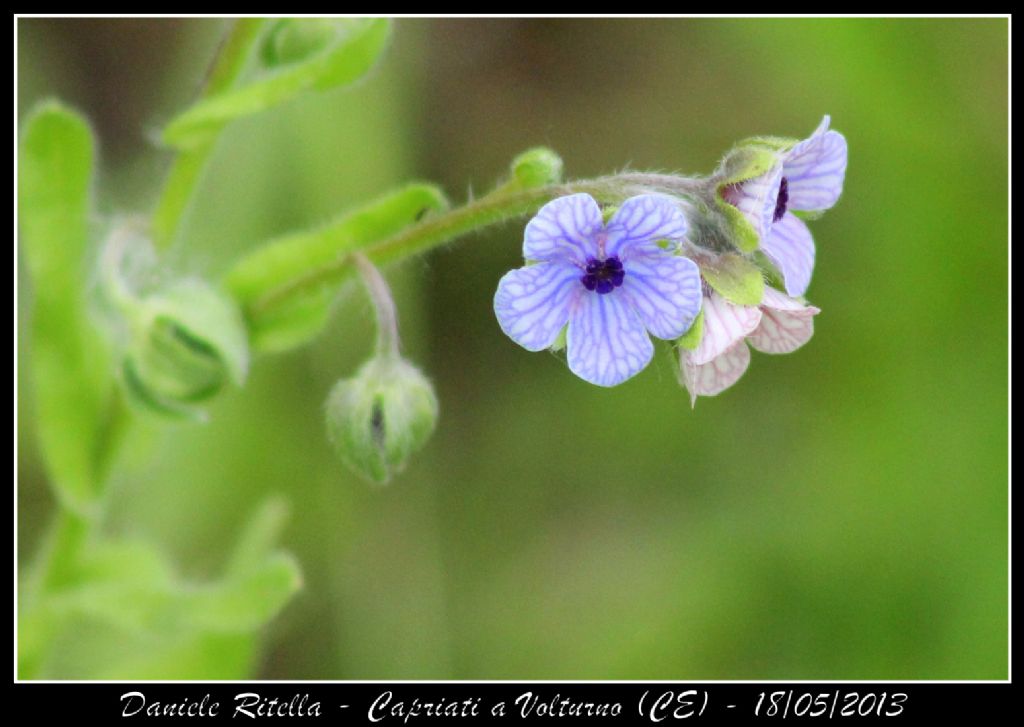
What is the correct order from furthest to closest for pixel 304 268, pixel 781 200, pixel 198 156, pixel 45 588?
1. pixel 45 588
2. pixel 198 156
3. pixel 304 268
4. pixel 781 200

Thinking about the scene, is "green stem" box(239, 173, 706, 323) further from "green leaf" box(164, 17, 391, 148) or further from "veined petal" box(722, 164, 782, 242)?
"green leaf" box(164, 17, 391, 148)

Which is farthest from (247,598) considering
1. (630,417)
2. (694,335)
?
(630,417)

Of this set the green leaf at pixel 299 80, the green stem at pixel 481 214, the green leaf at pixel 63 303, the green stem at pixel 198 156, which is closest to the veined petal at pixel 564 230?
the green stem at pixel 481 214

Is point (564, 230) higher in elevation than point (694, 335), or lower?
higher

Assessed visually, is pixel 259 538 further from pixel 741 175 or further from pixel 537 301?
→ pixel 741 175

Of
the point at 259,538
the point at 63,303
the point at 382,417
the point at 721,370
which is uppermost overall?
the point at 63,303
